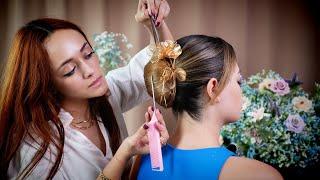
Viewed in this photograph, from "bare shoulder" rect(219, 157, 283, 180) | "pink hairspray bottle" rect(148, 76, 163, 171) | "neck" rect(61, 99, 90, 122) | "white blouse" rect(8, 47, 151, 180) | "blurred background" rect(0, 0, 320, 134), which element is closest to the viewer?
"bare shoulder" rect(219, 157, 283, 180)

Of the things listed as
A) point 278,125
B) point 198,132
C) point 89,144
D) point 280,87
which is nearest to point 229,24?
point 280,87

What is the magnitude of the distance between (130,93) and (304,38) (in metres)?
0.63

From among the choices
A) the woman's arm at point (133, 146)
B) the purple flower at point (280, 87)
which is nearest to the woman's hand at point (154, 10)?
the woman's arm at point (133, 146)

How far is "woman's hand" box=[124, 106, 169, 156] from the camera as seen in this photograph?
951 millimetres

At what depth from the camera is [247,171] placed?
0.81 m

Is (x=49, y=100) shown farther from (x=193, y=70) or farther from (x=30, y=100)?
(x=193, y=70)

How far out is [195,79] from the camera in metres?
0.94

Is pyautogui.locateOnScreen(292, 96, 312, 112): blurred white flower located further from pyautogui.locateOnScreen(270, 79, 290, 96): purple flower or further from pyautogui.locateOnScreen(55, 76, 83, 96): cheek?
pyautogui.locateOnScreen(55, 76, 83, 96): cheek

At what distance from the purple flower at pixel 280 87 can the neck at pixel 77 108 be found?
600 mm

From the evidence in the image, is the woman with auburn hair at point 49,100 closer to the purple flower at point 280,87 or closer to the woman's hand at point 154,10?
the woman's hand at point 154,10

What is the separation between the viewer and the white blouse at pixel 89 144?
1.08 metres

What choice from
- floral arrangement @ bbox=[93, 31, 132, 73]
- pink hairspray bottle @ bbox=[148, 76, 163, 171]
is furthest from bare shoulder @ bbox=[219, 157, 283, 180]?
floral arrangement @ bbox=[93, 31, 132, 73]

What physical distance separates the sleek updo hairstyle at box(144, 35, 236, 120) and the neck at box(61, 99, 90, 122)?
33 cm

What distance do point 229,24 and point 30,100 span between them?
2.25ft
